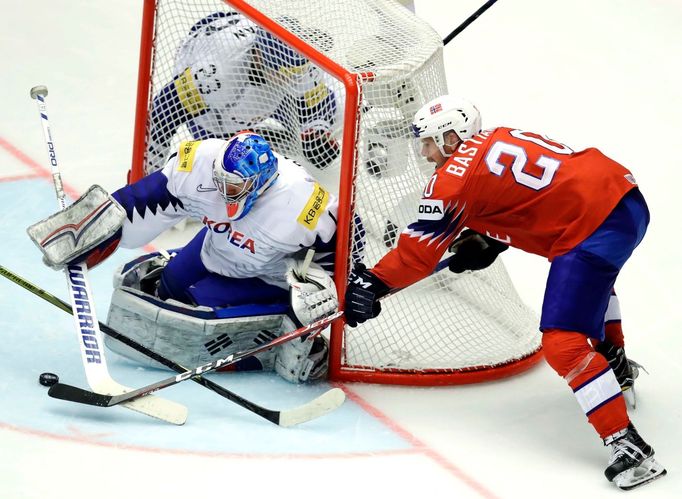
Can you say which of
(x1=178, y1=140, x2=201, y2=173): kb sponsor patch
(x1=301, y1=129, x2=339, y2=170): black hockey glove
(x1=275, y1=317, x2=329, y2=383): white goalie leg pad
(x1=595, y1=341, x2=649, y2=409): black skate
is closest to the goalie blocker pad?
(x1=275, y1=317, x2=329, y2=383): white goalie leg pad

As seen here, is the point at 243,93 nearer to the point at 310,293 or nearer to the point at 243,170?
the point at 243,170

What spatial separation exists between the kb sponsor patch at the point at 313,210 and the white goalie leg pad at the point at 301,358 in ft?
1.15

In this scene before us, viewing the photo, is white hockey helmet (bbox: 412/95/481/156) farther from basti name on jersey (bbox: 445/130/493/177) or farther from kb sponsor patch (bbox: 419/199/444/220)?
kb sponsor patch (bbox: 419/199/444/220)

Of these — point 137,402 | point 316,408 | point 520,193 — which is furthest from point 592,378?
point 137,402

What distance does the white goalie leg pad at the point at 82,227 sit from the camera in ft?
13.9

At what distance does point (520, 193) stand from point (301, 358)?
0.99 m

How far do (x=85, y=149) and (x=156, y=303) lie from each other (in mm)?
2171

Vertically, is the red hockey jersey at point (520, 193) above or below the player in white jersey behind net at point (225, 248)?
above

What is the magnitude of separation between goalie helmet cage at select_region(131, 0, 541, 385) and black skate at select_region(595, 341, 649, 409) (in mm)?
379

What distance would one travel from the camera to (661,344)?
4824mm

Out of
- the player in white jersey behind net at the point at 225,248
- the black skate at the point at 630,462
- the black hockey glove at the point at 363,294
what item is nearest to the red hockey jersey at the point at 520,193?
the black hockey glove at the point at 363,294

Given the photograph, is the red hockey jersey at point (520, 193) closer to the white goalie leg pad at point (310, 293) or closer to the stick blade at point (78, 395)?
the white goalie leg pad at point (310, 293)

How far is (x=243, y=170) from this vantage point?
4.05 meters

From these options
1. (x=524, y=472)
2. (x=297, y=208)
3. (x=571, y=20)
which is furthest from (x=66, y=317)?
(x=571, y=20)
